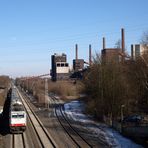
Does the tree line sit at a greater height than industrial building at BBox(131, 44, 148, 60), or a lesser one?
lesser

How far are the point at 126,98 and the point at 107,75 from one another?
3466 mm

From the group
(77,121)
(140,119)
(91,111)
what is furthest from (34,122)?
(140,119)

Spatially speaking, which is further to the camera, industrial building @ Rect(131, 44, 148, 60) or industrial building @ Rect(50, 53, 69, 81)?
industrial building @ Rect(50, 53, 69, 81)

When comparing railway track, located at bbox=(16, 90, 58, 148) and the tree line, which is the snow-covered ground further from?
railway track, located at bbox=(16, 90, 58, 148)

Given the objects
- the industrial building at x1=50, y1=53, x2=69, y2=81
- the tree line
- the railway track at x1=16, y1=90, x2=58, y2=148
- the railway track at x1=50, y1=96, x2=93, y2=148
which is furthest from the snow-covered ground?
the industrial building at x1=50, y1=53, x2=69, y2=81

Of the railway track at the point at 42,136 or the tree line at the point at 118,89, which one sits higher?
the tree line at the point at 118,89

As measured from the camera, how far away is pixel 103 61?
46469 millimetres

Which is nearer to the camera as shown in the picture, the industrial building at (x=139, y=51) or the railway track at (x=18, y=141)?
the railway track at (x=18, y=141)

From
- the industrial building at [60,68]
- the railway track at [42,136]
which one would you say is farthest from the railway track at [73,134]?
the industrial building at [60,68]

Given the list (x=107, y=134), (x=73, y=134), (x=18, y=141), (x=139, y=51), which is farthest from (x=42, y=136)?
(x=139, y=51)

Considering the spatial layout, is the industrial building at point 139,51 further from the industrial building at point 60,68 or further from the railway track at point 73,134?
the industrial building at point 60,68

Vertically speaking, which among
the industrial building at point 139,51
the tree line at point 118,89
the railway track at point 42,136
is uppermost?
the industrial building at point 139,51

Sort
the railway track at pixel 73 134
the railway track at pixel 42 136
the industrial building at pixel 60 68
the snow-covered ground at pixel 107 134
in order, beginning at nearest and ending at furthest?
the snow-covered ground at pixel 107 134, the railway track at pixel 73 134, the railway track at pixel 42 136, the industrial building at pixel 60 68

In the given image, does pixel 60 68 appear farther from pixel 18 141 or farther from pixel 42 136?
pixel 18 141
